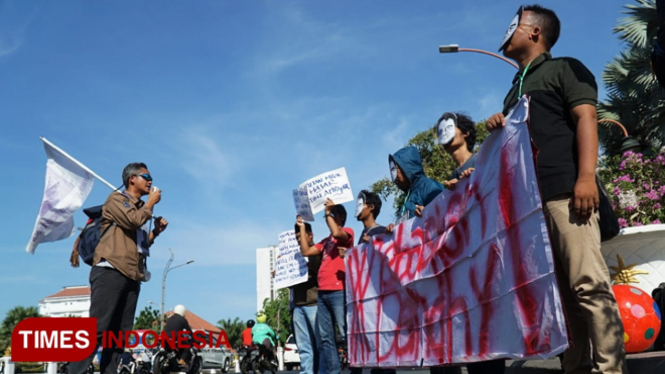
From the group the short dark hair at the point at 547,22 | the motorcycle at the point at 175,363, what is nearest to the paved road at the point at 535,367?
the short dark hair at the point at 547,22

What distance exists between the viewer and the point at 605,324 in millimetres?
2848

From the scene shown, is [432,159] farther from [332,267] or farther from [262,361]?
[332,267]

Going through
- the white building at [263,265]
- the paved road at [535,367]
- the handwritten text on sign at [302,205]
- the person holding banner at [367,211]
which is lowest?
the paved road at [535,367]

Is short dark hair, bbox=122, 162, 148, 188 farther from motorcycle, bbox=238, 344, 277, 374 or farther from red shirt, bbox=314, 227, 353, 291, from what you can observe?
motorcycle, bbox=238, 344, 277, 374

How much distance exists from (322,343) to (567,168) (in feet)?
11.6

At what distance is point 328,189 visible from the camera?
650cm

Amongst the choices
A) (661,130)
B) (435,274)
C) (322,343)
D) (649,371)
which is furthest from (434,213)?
(661,130)

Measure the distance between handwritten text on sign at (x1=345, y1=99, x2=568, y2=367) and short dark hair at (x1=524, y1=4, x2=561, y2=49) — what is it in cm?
50

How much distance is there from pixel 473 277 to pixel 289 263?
152 inches

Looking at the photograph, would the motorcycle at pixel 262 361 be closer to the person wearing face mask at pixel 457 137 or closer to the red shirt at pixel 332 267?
the red shirt at pixel 332 267

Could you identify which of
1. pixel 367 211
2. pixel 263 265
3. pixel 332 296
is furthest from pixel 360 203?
pixel 263 265

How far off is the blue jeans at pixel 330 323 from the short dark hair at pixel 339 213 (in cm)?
76

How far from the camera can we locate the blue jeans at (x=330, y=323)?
6000 millimetres

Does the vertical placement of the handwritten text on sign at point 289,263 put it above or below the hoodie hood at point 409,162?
below
